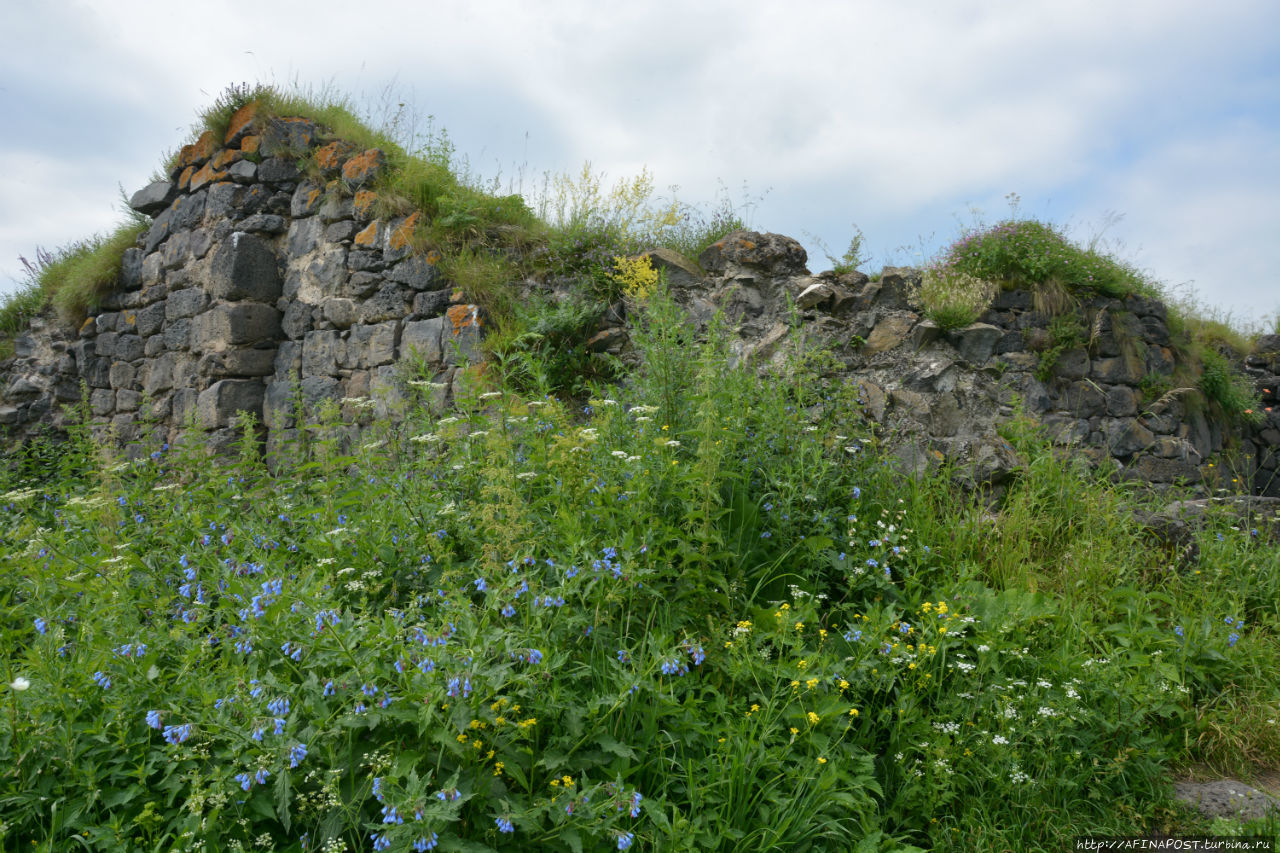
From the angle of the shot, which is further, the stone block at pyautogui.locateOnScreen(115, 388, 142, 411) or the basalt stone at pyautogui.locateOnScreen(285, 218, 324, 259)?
the stone block at pyautogui.locateOnScreen(115, 388, 142, 411)

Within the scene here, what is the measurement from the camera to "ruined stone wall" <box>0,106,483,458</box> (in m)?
6.51

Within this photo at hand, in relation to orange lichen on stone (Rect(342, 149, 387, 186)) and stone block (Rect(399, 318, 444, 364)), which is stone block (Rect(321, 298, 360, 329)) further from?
orange lichen on stone (Rect(342, 149, 387, 186))

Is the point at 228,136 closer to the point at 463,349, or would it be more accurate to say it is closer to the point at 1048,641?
the point at 463,349

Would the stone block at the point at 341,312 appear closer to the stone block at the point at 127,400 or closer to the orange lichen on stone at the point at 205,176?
the orange lichen on stone at the point at 205,176

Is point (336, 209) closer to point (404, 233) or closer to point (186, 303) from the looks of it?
point (404, 233)

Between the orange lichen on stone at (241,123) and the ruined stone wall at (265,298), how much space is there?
A: 0.02 metres

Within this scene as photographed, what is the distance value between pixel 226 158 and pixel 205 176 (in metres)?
0.38

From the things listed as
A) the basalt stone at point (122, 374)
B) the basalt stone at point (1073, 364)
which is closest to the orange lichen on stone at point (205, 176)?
the basalt stone at point (122, 374)

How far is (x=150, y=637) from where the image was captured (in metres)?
2.44

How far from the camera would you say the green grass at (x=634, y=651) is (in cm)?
201

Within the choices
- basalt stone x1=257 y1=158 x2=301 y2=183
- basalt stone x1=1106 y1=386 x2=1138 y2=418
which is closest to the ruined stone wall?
basalt stone x1=257 y1=158 x2=301 y2=183

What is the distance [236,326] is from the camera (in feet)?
23.8

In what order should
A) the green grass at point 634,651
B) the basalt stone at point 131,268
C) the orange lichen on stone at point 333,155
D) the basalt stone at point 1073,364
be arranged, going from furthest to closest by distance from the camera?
the basalt stone at point 131,268 < the orange lichen on stone at point 333,155 < the basalt stone at point 1073,364 < the green grass at point 634,651

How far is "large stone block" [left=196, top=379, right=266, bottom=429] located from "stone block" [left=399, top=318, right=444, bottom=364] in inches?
80.3
